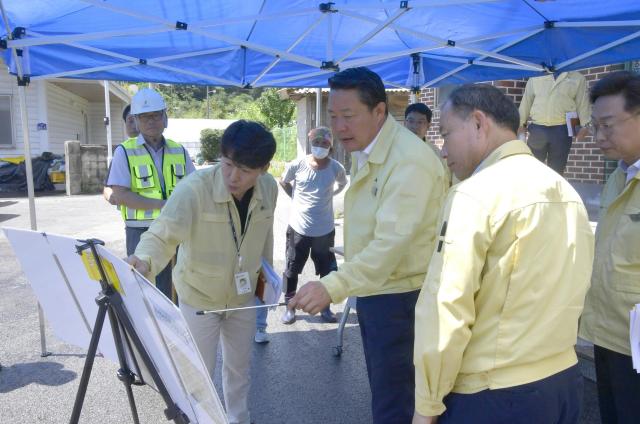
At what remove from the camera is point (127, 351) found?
1883 mm

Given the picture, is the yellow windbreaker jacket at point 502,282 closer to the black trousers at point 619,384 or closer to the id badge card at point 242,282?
the black trousers at point 619,384

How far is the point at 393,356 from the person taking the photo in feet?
7.61

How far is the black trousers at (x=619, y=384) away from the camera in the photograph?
2.10 m

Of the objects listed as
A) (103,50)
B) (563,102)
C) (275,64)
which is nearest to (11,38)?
(103,50)

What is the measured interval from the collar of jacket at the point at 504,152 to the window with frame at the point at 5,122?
18012mm

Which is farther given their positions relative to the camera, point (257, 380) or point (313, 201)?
point (313, 201)

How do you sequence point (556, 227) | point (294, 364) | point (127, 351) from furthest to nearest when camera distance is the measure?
point (294, 364) < point (127, 351) < point (556, 227)

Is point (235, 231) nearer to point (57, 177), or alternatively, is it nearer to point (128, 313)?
point (128, 313)

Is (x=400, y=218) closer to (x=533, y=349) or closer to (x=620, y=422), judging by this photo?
(x=533, y=349)

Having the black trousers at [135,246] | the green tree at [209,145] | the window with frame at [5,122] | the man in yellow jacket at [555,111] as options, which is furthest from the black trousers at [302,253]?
the green tree at [209,145]

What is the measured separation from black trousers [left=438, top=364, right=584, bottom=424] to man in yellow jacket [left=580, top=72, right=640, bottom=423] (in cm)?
72

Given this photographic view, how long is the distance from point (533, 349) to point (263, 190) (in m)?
1.79

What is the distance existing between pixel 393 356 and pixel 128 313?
1.19 m

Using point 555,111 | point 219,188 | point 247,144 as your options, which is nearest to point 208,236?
point 219,188
